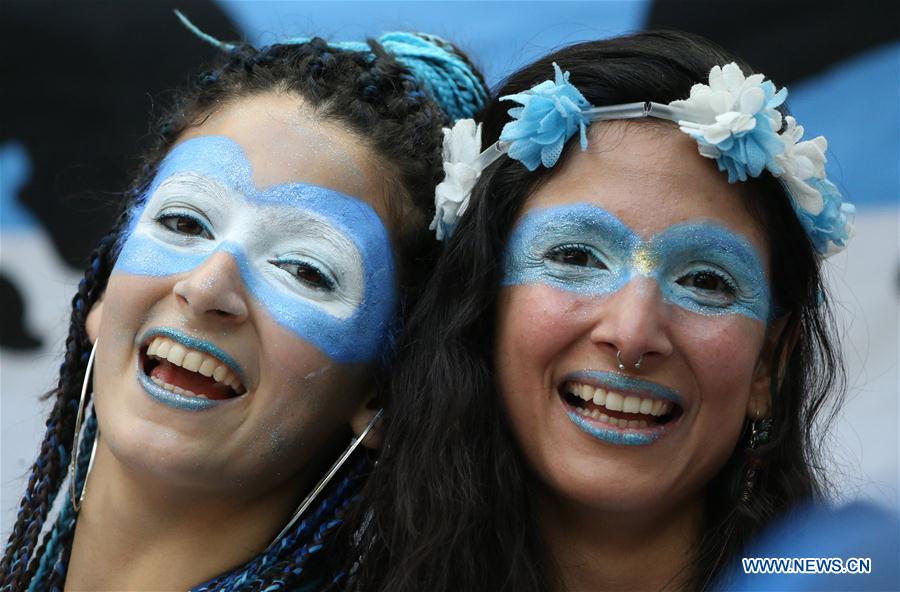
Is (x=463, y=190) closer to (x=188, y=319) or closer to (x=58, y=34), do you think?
(x=188, y=319)

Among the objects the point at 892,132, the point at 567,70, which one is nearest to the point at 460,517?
the point at 567,70

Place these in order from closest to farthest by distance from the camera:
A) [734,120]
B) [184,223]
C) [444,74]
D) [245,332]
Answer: [734,120]
[245,332]
[184,223]
[444,74]

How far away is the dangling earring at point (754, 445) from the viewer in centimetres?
266

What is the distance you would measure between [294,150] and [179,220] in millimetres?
332

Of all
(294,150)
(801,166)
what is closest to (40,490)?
(294,150)

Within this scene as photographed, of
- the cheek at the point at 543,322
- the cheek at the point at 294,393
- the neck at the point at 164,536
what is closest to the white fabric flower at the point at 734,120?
the cheek at the point at 543,322

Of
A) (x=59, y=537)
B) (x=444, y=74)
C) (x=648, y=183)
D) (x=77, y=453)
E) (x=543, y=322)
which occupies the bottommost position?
(x=59, y=537)

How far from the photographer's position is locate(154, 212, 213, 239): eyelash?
266 cm

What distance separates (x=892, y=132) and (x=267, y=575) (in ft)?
7.89

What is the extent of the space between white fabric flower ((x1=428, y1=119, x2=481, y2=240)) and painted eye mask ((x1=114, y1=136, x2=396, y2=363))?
0.52ft

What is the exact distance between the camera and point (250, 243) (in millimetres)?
2613

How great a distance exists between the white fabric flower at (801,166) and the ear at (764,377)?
289 mm

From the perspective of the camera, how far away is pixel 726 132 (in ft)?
8.06

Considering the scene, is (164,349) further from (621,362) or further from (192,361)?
(621,362)
